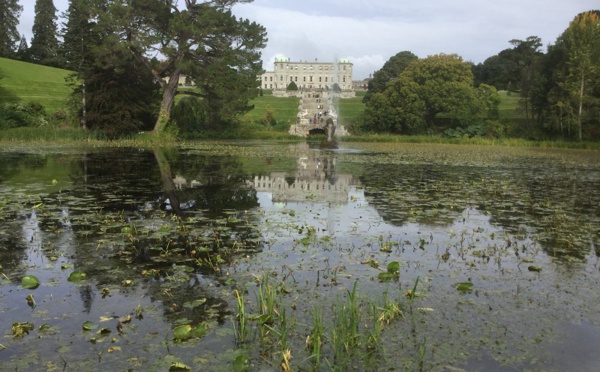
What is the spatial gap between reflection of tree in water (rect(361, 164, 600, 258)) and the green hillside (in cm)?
3935

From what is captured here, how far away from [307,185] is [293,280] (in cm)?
856

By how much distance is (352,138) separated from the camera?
47.6 m

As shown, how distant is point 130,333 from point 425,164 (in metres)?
19.3

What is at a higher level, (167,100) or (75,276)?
(167,100)

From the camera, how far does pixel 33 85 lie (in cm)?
5419

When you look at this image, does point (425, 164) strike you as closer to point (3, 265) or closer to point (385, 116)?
point (3, 265)

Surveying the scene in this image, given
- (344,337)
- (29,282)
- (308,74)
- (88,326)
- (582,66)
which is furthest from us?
(308,74)

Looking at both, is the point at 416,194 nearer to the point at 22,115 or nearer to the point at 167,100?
the point at 167,100

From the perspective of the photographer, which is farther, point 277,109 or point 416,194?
point 277,109

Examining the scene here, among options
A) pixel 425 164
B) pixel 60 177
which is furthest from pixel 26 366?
pixel 425 164

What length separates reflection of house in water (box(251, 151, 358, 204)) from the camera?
1188cm

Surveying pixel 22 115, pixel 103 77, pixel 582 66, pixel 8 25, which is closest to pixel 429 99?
pixel 582 66

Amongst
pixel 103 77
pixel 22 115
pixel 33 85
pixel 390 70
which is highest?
pixel 390 70

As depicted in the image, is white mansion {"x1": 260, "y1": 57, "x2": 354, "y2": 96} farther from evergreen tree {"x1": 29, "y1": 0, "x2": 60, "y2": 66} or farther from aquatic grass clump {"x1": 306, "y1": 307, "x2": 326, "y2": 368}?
aquatic grass clump {"x1": 306, "y1": 307, "x2": 326, "y2": 368}
